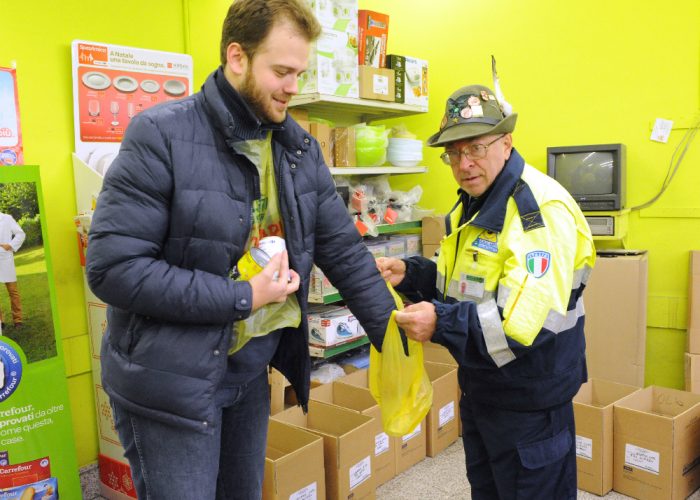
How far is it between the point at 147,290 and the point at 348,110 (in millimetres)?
2992

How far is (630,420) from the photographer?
9.18ft

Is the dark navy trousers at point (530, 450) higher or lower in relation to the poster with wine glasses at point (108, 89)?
lower

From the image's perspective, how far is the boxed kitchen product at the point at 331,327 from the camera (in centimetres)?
327

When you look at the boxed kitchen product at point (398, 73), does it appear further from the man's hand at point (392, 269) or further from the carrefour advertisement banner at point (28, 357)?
the carrefour advertisement banner at point (28, 357)

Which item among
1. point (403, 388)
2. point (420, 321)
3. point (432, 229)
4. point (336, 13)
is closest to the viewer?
point (420, 321)

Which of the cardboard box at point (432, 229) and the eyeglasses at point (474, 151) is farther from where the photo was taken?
the cardboard box at point (432, 229)

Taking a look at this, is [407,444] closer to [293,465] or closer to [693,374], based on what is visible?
[293,465]

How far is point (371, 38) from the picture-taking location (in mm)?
3619

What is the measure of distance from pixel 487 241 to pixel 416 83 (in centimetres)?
249

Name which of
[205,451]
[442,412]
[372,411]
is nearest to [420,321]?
[205,451]

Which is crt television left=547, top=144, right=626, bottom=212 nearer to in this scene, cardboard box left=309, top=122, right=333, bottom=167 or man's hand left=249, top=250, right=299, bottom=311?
cardboard box left=309, top=122, right=333, bottom=167

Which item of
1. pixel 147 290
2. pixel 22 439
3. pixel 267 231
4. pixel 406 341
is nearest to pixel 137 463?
pixel 147 290

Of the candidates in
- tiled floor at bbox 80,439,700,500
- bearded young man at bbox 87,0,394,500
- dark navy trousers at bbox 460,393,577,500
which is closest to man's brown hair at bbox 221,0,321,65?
bearded young man at bbox 87,0,394,500

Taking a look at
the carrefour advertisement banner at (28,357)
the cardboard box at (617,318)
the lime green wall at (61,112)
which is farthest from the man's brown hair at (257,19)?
the cardboard box at (617,318)
